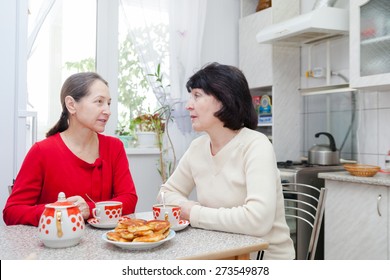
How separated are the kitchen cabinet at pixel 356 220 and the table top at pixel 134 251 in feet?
4.37

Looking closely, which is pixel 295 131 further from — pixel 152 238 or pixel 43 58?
pixel 152 238

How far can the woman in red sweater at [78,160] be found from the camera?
59.8 inches

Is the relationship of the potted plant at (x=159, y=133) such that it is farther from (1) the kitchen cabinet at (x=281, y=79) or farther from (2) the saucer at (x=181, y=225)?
(2) the saucer at (x=181, y=225)

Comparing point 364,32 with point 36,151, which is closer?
point 36,151

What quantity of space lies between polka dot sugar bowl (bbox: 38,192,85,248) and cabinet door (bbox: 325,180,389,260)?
5.74 feet

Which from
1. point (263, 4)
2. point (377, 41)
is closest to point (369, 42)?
point (377, 41)

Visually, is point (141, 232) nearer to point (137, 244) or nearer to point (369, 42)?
point (137, 244)

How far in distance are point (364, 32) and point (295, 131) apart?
40.0 inches

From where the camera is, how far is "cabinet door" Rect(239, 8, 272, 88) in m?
3.34

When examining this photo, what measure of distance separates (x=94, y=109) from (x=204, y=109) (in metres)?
0.45

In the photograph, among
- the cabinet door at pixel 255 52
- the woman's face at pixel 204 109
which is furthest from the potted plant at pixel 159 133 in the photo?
the woman's face at pixel 204 109

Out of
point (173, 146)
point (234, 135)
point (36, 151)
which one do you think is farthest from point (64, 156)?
point (173, 146)
